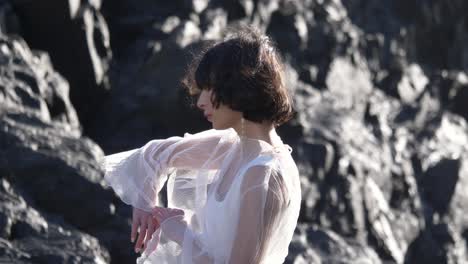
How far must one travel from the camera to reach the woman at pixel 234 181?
10.8ft

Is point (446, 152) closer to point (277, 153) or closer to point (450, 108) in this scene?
point (450, 108)

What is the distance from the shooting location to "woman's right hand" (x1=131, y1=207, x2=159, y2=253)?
3515mm

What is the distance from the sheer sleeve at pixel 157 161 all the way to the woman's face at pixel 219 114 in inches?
10.8

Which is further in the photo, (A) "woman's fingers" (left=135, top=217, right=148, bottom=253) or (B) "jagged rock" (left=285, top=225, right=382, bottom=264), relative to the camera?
(B) "jagged rock" (left=285, top=225, right=382, bottom=264)

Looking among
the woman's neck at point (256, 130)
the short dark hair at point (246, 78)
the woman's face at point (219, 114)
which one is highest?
the short dark hair at point (246, 78)

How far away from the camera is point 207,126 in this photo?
9.23m

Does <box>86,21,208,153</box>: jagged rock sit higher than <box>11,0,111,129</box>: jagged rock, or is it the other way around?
<box>11,0,111,129</box>: jagged rock

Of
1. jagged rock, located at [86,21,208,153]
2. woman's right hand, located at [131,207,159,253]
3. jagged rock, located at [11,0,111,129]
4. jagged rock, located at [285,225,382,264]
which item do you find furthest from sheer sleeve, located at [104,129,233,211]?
jagged rock, located at [11,0,111,129]

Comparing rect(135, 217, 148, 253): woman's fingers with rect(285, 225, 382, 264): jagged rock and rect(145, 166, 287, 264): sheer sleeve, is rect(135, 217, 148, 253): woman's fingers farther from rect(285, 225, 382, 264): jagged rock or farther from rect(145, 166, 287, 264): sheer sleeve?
rect(285, 225, 382, 264): jagged rock

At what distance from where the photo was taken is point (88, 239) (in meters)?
6.61

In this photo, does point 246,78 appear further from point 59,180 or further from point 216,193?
point 59,180

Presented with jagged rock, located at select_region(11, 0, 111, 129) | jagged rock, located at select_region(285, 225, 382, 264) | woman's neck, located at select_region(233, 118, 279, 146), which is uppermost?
woman's neck, located at select_region(233, 118, 279, 146)

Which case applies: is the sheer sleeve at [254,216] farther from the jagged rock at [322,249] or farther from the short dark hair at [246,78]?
the jagged rock at [322,249]

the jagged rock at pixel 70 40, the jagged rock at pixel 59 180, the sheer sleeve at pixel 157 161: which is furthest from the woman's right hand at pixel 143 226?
the jagged rock at pixel 70 40
